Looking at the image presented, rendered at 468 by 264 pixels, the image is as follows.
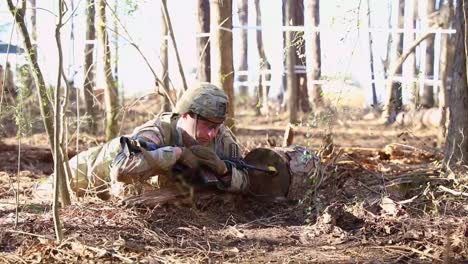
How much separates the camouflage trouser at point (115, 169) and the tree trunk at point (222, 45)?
5.17ft

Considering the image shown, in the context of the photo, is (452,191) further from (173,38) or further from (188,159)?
(173,38)

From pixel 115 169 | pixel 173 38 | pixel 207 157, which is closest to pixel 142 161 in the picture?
pixel 115 169

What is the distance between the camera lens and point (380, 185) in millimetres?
5395

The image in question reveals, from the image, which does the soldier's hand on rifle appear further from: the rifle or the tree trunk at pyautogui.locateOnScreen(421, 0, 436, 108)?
the tree trunk at pyautogui.locateOnScreen(421, 0, 436, 108)

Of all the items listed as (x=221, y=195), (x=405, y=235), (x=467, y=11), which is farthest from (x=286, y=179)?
(x=467, y=11)

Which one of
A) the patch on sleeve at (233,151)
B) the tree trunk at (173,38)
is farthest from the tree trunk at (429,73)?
the patch on sleeve at (233,151)

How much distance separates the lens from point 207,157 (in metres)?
4.73

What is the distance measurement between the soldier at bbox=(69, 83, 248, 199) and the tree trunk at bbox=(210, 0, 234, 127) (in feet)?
4.99

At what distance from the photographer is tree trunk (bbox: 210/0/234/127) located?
6.64 m

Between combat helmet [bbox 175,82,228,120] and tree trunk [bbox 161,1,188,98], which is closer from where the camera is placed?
combat helmet [bbox 175,82,228,120]

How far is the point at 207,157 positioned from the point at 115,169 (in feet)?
1.87

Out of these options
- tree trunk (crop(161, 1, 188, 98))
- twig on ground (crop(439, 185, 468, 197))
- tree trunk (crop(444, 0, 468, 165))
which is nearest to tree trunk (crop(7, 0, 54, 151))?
tree trunk (crop(161, 1, 188, 98))

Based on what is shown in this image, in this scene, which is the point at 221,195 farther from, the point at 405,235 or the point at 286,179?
the point at 405,235

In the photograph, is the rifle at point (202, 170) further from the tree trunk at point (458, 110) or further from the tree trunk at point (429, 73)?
the tree trunk at point (429, 73)
